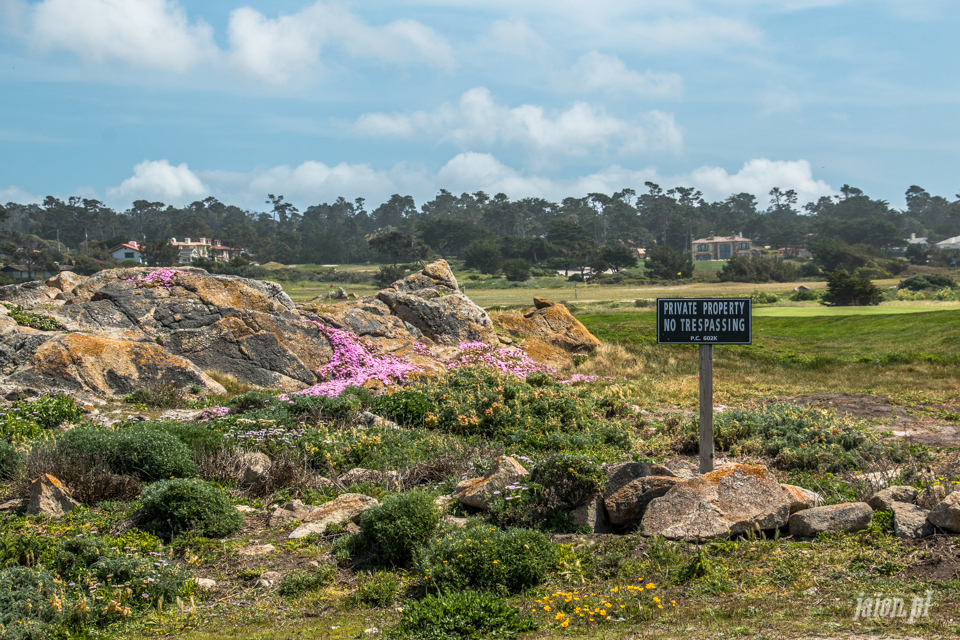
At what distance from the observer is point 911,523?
6.06 m

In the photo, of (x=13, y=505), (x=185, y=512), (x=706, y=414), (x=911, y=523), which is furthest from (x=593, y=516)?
(x=13, y=505)

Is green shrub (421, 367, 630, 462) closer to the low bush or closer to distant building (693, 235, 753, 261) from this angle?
the low bush

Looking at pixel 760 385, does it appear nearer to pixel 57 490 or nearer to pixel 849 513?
pixel 849 513

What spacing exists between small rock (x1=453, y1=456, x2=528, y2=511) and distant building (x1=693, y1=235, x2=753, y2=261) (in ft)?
437

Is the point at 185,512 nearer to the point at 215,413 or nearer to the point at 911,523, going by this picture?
the point at 215,413

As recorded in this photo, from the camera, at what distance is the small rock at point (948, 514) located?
19.1 feet

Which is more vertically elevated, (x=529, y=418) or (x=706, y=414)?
(x=706, y=414)

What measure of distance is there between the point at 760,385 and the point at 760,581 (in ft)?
40.0

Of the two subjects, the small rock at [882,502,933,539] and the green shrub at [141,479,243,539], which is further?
the green shrub at [141,479,243,539]

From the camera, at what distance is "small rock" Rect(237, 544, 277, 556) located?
6.45m

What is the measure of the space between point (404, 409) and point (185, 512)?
5.44 meters

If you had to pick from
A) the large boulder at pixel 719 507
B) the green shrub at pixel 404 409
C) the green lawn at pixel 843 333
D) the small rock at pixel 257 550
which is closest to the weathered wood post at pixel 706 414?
the large boulder at pixel 719 507

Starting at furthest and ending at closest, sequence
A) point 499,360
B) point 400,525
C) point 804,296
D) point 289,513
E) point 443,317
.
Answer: point 804,296 → point 443,317 → point 499,360 → point 289,513 → point 400,525

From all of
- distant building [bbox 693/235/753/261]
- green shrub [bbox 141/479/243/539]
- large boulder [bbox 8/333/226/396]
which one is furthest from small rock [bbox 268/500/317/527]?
distant building [bbox 693/235/753/261]
